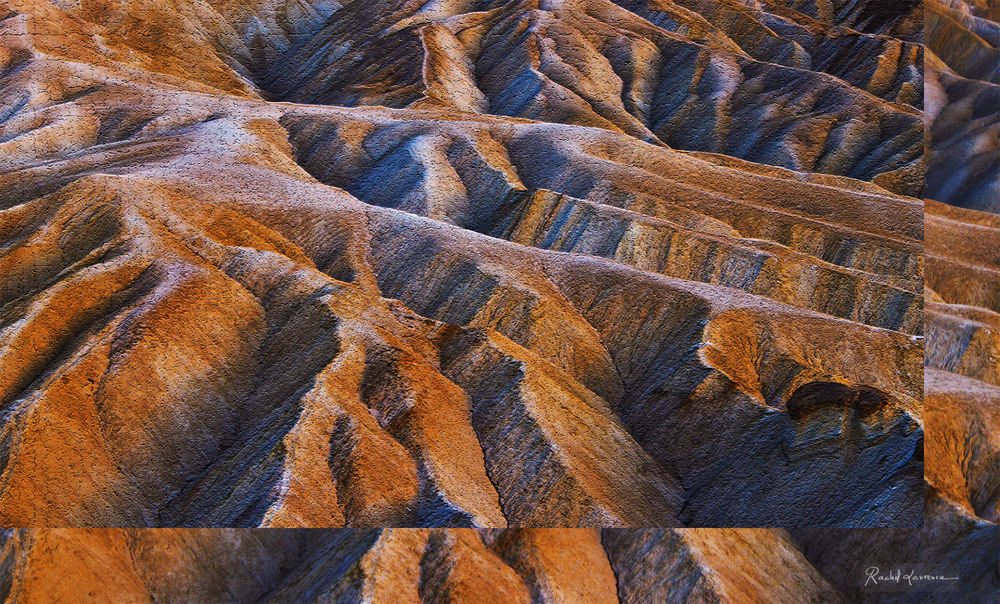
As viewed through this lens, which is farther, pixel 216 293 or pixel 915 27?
pixel 915 27

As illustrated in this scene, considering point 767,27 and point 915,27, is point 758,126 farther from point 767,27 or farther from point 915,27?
point 915,27

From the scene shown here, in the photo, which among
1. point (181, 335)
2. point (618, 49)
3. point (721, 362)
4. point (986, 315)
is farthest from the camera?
point (618, 49)

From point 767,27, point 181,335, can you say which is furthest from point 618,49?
point 181,335
